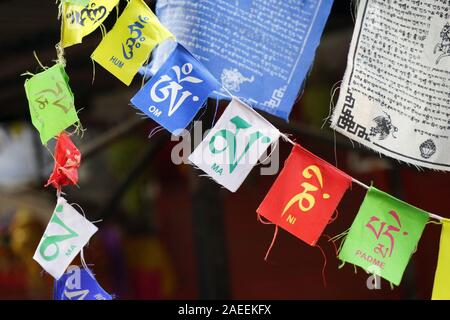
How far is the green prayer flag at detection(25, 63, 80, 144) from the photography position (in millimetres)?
2279

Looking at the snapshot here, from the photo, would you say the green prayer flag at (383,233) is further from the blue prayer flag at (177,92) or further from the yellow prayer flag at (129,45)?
the yellow prayer flag at (129,45)

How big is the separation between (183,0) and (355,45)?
0.68 metres

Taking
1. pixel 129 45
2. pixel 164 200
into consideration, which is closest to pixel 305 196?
pixel 129 45

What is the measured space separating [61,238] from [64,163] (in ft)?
0.82

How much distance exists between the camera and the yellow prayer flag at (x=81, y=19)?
227 centimetres

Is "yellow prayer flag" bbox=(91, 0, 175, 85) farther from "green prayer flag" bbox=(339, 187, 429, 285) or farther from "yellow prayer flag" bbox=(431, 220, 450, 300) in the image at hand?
"yellow prayer flag" bbox=(431, 220, 450, 300)

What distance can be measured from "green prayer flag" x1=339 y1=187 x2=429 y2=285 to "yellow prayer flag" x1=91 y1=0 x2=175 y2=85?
33.2 inches

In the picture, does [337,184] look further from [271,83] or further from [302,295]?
[302,295]

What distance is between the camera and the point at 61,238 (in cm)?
231

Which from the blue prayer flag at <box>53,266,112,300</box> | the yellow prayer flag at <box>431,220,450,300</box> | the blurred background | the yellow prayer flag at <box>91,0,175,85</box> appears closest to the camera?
the yellow prayer flag at <box>431,220,450,300</box>

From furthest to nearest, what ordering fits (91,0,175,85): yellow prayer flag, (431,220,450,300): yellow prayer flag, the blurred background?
the blurred background < (91,0,175,85): yellow prayer flag < (431,220,450,300): yellow prayer flag

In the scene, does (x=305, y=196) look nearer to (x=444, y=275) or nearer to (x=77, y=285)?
(x=444, y=275)

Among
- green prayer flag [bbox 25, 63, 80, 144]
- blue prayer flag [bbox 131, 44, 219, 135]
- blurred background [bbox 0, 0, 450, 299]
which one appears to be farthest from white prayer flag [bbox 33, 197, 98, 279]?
blurred background [bbox 0, 0, 450, 299]

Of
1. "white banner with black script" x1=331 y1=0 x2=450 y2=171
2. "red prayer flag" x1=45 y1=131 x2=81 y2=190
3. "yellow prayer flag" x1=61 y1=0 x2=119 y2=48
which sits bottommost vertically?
"red prayer flag" x1=45 y1=131 x2=81 y2=190
